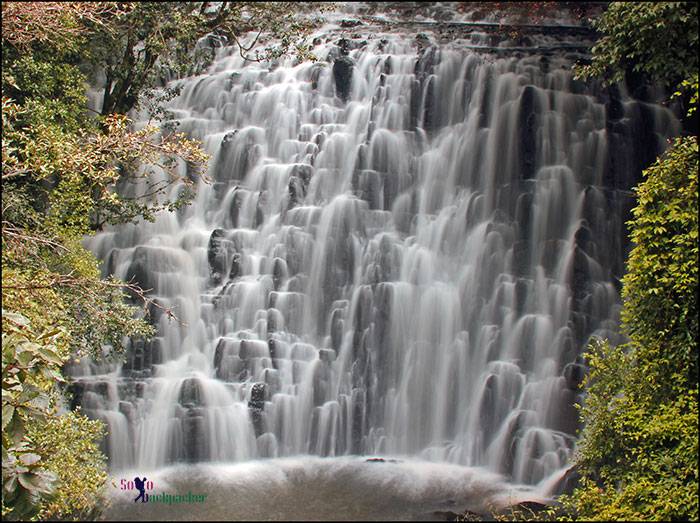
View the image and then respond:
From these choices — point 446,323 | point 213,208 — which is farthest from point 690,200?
point 213,208

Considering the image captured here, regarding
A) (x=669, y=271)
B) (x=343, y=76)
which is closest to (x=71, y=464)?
(x=669, y=271)

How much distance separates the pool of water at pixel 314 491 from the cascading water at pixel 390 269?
522 mm

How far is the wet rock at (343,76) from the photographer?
18.9 metres

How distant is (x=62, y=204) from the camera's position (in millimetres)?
12883

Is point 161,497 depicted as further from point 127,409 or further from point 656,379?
point 656,379

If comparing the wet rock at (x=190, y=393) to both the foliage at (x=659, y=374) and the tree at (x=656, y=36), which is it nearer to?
the foliage at (x=659, y=374)

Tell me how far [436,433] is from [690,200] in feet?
24.0

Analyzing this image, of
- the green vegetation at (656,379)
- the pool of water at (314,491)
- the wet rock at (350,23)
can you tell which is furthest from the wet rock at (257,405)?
the wet rock at (350,23)

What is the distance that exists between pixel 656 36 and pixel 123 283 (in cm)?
868

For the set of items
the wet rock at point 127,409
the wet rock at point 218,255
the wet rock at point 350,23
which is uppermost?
the wet rock at point 350,23

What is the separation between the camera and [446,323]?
15242 millimetres

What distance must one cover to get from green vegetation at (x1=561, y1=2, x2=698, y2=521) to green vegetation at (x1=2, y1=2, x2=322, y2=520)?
21.3 ft

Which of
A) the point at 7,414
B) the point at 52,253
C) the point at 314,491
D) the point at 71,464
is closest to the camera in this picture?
the point at 7,414

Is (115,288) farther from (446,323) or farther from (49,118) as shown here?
(446,323)
